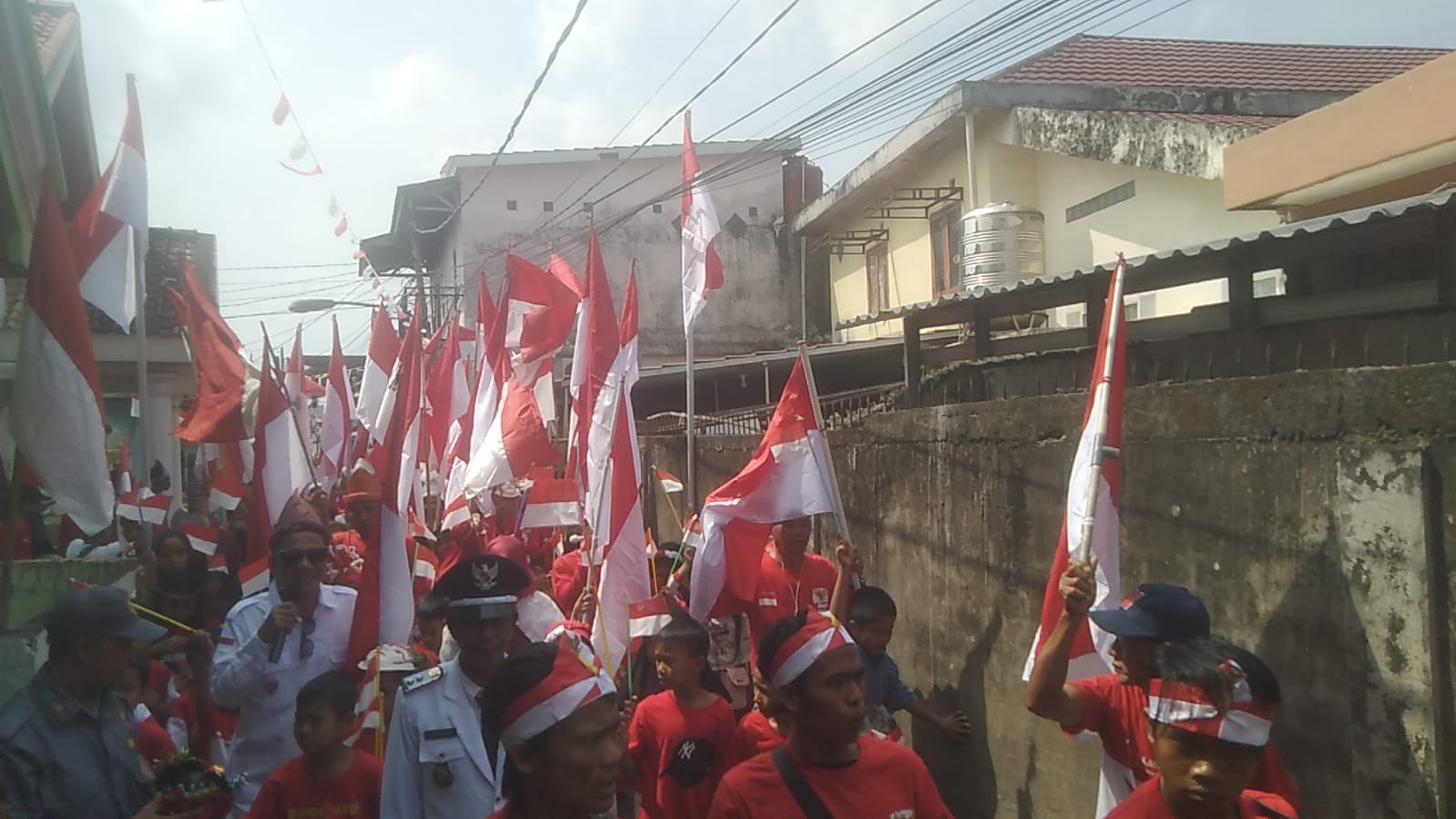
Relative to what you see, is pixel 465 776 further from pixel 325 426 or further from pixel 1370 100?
pixel 325 426

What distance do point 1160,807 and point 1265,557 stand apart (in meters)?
1.57

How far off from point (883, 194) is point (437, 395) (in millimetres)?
8340

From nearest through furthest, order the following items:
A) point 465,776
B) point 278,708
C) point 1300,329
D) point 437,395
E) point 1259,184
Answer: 1. point 465,776
2. point 278,708
3. point 1300,329
4. point 1259,184
5. point 437,395

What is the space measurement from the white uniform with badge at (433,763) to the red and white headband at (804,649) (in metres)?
0.98

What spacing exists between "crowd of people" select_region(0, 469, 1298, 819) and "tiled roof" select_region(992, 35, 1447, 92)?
32.1 feet

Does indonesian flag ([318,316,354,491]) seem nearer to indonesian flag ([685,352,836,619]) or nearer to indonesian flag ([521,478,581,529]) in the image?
indonesian flag ([521,478,581,529])

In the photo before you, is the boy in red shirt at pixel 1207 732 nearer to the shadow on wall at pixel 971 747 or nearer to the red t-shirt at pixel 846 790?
the red t-shirt at pixel 846 790

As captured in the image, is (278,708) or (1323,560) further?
(278,708)

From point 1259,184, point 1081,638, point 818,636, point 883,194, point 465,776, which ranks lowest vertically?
point 465,776

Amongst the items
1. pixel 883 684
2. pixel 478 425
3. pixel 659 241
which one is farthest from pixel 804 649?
pixel 659 241

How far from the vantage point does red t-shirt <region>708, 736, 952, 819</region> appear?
8.48ft

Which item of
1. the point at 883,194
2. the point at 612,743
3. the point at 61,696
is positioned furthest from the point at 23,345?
the point at 883,194

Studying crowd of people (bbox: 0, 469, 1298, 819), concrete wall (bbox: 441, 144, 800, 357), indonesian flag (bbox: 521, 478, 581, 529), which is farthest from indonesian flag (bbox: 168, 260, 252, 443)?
concrete wall (bbox: 441, 144, 800, 357)

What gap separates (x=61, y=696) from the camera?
335 centimetres
